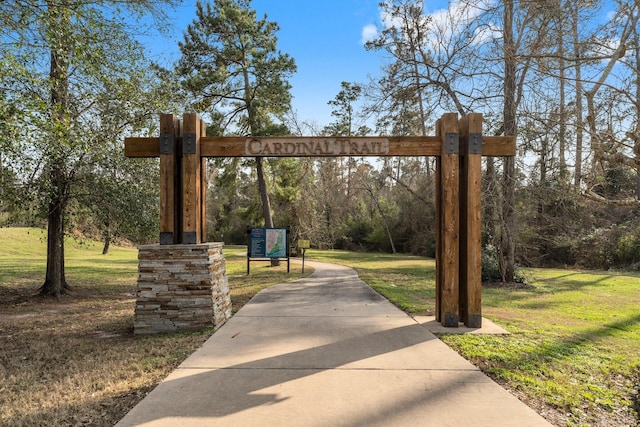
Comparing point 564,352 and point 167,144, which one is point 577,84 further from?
point 167,144

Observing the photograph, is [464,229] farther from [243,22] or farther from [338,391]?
[243,22]

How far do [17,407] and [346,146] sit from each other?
4.83m

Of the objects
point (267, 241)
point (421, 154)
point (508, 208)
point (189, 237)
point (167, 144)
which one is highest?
point (167, 144)

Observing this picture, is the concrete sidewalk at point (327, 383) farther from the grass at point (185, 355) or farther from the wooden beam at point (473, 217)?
the wooden beam at point (473, 217)

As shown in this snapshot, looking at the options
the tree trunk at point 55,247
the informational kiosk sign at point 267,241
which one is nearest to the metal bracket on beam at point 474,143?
the tree trunk at point 55,247

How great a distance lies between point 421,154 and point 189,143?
→ 11.3ft

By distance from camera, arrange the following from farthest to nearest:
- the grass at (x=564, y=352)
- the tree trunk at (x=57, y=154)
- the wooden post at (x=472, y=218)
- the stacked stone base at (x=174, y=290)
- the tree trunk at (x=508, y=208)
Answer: the tree trunk at (x=508, y=208), the tree trunk at (x=57, y=154), the wooden post at (x=472, y=218), the stacked stone base at (x=174, y=290), the grass at (x=564, y=352)

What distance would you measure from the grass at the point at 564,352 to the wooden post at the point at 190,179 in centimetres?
385

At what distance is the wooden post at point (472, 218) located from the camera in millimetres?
6102

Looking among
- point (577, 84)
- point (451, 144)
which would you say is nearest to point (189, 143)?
point (451, 144)

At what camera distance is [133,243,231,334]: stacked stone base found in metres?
5.91

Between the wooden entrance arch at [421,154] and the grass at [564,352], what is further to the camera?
the wooden entrance arch at [421,154]

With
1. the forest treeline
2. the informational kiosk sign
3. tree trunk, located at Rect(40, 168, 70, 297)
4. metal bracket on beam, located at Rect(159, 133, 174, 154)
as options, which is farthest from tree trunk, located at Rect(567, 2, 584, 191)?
tree trunk, located at Rect(40, 168, 70, 297)

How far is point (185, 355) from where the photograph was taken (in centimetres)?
475
